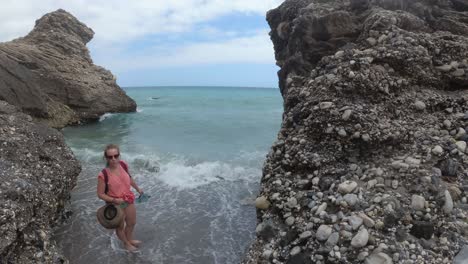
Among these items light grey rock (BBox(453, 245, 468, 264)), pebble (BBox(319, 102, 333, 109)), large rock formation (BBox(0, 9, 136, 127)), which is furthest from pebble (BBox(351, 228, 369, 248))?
large rock formation (BBox(0, 9, 136, 127))

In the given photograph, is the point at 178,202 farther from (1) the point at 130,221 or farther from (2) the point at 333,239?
(2) the point at 333,239

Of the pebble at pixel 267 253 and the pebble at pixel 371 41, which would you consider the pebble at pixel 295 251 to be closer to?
the pebble at pixel 267 253

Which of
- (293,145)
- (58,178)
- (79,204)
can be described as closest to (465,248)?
(293,145)

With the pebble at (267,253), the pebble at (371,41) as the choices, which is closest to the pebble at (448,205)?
the pebble at (267,253)

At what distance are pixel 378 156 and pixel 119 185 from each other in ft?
13.7

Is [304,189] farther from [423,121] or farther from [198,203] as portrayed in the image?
[198,203]

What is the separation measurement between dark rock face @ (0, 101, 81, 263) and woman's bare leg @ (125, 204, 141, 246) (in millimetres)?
1247

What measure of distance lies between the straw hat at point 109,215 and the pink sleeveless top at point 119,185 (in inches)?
8.4

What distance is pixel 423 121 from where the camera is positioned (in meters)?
5.99

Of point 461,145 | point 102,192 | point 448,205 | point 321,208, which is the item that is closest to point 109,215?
point 102,192

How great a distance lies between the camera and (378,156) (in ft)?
17.9

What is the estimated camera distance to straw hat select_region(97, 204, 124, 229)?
252 inches

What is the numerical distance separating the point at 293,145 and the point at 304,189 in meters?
0.93

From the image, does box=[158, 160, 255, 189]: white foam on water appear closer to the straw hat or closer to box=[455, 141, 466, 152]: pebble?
the straw hat
